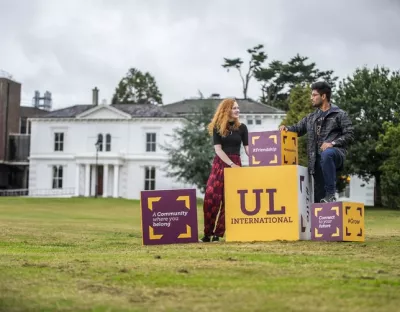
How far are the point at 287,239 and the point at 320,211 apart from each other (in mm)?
632

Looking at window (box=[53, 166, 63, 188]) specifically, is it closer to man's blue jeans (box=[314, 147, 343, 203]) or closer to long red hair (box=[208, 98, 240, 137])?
long red hair (box=[208, 98, 240, 137])

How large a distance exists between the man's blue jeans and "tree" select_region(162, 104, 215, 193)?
5307 cm

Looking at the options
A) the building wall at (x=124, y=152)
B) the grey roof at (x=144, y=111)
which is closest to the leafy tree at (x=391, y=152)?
the building wall at (x=124, y=152)

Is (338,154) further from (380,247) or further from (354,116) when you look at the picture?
(354,116)

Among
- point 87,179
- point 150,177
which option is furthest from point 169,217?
point 150,177

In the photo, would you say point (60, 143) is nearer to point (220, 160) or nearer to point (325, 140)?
point (220, 160)

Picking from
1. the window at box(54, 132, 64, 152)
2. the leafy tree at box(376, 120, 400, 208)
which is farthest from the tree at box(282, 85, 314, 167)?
the window at box(54, 132, 64, 152)

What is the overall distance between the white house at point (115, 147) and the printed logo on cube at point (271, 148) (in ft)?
206

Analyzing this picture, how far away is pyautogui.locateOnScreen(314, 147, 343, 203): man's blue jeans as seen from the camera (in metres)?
12.6

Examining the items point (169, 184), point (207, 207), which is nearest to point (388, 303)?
point (207, 207)

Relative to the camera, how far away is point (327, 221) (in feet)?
40.2

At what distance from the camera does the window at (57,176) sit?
78.6m

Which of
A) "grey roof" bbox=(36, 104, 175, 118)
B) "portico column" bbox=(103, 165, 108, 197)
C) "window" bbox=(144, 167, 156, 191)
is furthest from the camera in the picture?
"window" bbox=(144, 167, 156, 191)

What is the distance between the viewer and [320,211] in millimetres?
12312
